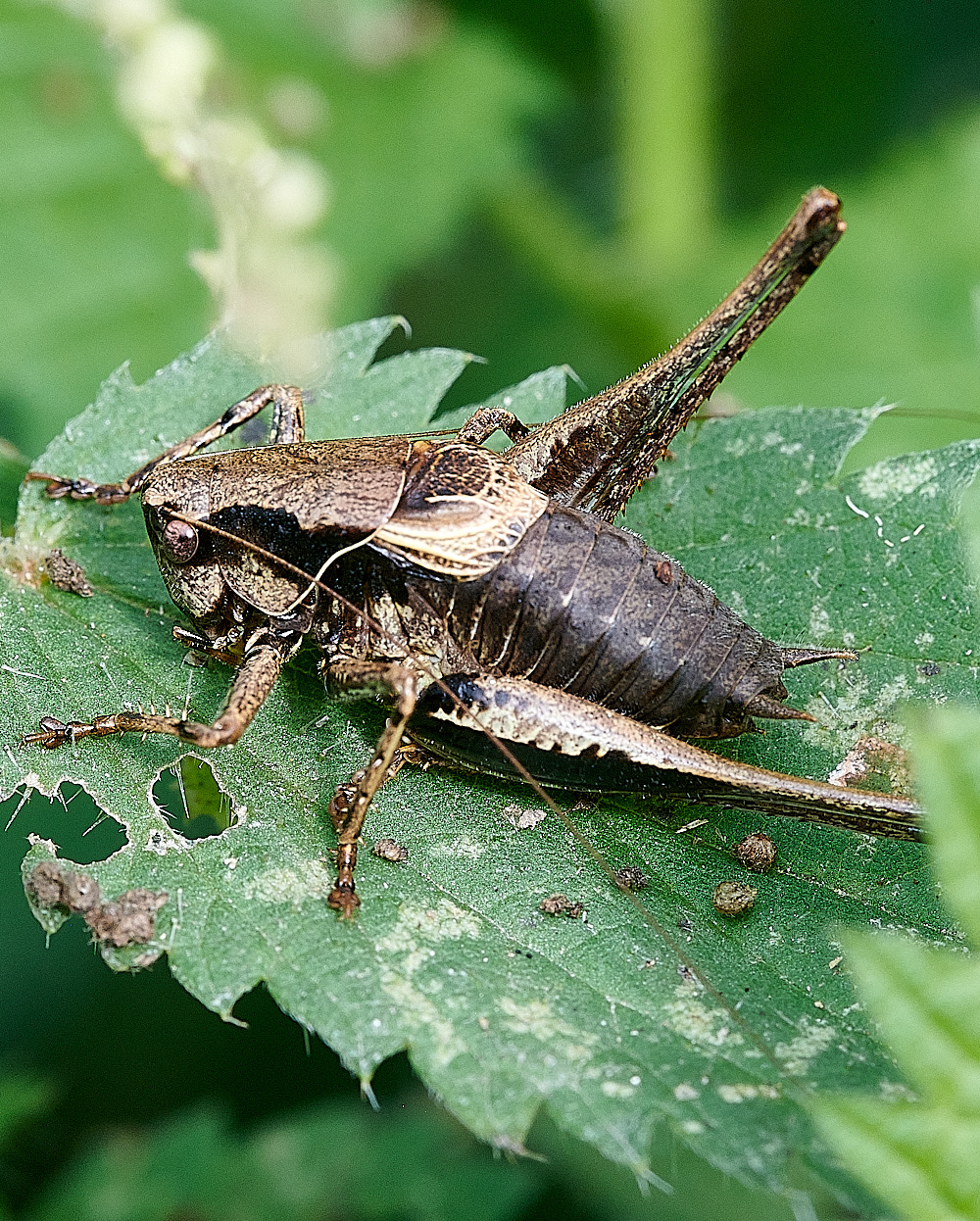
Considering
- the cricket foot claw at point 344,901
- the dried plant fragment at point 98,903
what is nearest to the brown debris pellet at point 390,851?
A: the cricket foot claw at point 344,901

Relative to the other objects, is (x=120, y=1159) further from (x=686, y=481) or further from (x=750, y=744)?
(x=686, y=481)

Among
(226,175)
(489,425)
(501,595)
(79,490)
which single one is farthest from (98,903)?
(226,175)

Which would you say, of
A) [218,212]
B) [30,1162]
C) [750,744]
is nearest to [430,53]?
[218,212]

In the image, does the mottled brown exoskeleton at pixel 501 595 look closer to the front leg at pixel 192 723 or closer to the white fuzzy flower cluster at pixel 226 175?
the front leg at pixel 192 723

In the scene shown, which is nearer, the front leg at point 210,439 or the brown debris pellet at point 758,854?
the brown debris pellet at point 758,854

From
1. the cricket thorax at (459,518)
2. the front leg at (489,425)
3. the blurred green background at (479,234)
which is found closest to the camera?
the cricket thorax at (459,518)

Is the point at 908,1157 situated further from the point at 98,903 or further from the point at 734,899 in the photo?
the point at 98,903

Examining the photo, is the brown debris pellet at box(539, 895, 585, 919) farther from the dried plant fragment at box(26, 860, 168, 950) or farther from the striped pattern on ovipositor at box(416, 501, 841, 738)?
the dried plant fragment at box(26, 860, 168, 950)
